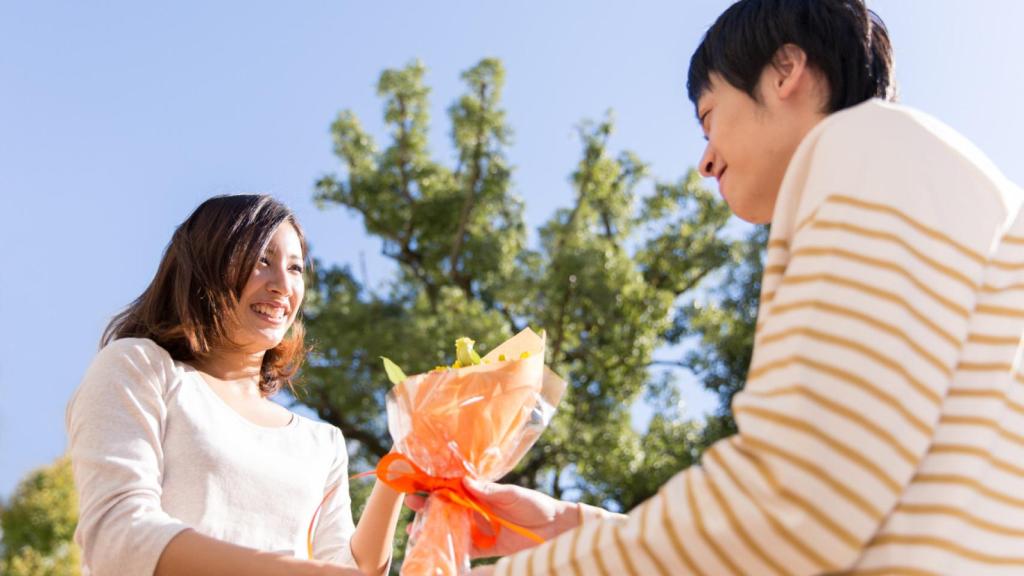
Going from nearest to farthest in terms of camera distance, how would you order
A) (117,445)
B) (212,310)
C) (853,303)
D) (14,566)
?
(853,303)
(117,445)
(212,310)
(14,566)

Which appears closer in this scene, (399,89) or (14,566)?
(399,89)

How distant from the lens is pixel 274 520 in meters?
2.32

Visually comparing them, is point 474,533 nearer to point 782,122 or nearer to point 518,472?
point 782,122

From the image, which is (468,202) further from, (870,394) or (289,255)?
(870,394)

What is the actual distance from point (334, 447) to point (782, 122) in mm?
1533

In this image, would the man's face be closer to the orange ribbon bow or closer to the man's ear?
the man's ear

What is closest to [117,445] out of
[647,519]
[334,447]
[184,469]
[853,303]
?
[184,469]

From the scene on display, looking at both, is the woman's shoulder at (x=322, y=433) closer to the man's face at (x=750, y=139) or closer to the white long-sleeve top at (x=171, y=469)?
the white long-sleeve top at (x=171, y=469)

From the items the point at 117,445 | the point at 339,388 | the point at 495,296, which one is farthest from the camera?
the point at 495,296

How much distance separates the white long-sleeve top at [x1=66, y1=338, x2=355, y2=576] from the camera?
197 centimetres

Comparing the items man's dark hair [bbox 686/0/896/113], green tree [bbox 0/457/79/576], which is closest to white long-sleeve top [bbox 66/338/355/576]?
man's dark hair [bbox 686/0/896/113]

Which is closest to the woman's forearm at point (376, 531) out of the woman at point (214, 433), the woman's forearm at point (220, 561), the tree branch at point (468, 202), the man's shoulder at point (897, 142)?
the woman at point (214, 433)

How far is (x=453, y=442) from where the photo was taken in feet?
5.85

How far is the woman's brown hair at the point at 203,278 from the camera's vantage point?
2430mm
